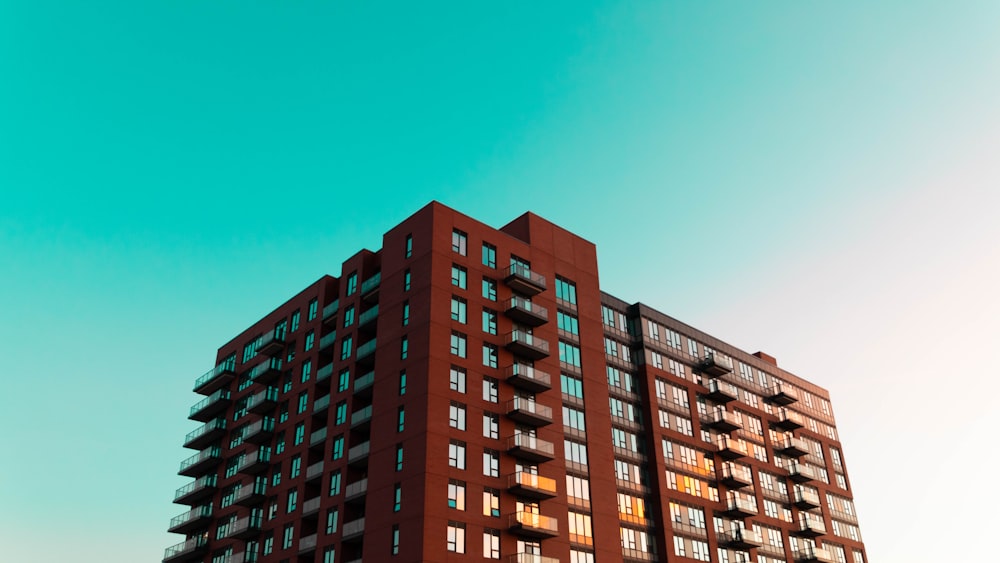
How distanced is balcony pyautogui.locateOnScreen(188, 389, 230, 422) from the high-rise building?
26 centimetres

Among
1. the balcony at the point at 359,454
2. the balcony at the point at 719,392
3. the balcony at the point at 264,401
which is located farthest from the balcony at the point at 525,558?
the balcony at the point at 719,392

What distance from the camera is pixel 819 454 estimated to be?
391ft

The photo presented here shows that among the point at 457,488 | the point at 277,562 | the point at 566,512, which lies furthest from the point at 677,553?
the point at 277,562

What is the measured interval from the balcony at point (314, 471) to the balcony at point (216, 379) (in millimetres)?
26293

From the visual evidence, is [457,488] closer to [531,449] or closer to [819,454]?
[531,449]

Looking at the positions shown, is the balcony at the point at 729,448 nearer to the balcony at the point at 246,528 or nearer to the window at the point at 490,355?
the window at the point at 490,355

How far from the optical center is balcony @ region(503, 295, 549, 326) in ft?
258

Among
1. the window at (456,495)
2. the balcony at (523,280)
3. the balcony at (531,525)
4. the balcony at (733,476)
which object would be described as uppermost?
the balcony at (523,280)

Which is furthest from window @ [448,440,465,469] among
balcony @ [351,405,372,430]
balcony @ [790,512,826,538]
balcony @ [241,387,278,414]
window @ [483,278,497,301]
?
balcony @ [790,512,826,538]

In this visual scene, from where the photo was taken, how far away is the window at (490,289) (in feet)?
259

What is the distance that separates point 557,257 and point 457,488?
28.5 meters

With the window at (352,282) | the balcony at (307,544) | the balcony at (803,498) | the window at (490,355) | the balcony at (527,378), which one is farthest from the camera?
the balcony at (803,498)

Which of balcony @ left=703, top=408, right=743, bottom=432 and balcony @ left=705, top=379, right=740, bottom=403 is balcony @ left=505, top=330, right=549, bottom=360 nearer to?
balcony @ left=703, top=408, right=743, bottom=432

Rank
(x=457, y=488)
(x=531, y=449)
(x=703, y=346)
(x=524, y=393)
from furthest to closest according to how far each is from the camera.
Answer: (x=703, y=346) → (x=524, y=393) → (x=531, y=449) → (x=457, y=488)
